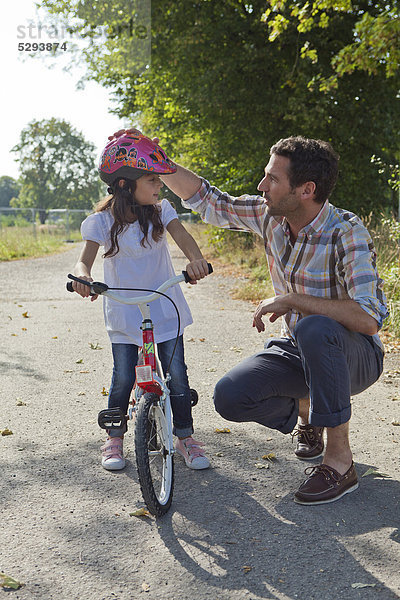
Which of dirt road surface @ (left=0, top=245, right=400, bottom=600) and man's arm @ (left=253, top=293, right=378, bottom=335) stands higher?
man's arm @ (left=253, top=293, right=378, bottom=335)

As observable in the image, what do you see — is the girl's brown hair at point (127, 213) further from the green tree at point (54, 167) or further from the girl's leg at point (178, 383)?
the green tree at point (54, 167)

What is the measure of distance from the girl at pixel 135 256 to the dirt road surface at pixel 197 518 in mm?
366

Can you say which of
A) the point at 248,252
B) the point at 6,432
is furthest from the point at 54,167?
the point at 6,432

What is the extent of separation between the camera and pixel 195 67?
16.1 metres

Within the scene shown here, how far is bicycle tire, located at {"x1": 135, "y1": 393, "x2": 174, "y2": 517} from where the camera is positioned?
2.91 m

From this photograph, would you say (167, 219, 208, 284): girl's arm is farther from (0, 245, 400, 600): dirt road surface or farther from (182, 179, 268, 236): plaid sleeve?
(0, 245, 400, 600): dirt road surface

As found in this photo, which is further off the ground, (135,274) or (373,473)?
(135,274)

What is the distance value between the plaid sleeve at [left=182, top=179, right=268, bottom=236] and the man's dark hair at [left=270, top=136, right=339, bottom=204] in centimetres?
38

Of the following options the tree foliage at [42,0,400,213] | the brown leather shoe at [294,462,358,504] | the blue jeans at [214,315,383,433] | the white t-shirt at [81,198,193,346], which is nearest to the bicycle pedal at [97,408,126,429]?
the white t-shirt at [81,198,193,346]

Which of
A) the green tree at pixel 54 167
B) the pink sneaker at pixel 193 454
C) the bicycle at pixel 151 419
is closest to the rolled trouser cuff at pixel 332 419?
the bicycle at pixel 151 419

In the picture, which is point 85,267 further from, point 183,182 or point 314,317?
point 314,317

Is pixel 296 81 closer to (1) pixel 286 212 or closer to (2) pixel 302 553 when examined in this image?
(1) pixel 286 212

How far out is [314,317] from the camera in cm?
318

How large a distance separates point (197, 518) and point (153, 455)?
1.23 feet
